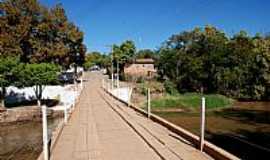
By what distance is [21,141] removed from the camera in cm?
2222

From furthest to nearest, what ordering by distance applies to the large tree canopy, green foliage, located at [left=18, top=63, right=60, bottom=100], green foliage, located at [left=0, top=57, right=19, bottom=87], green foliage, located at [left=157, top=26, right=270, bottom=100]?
green foliage, located at [left=157, top=26, right=270, bottom=100]
the large tree canopy
green foliage, located at [left=18, top=63, right=60, bottom=100]
green foliage, located at [left=0, top=57, right=19, bottom=87]

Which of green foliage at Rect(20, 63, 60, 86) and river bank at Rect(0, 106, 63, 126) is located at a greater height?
green foliage at Rect(20, 63, 60, 86)

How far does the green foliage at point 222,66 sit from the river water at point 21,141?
27.0m

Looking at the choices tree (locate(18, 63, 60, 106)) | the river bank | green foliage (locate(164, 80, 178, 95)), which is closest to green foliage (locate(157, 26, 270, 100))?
green foliage (locate(164, 80, 178, 95))

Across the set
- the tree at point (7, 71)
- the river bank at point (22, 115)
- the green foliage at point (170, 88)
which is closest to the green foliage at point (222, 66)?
the green foliage at point (170, 88)

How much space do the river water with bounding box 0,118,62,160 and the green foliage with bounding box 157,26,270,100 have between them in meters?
27.0

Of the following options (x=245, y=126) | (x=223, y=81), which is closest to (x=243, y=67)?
(x=223, y=81)

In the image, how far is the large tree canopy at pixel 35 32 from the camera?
4194 centimetres

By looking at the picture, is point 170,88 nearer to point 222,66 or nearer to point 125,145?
point 222,66

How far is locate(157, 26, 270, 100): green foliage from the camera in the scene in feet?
153

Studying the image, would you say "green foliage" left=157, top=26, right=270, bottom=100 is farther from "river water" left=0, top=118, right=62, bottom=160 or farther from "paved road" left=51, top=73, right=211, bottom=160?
"paved road" left=51, top=73, right=211, bottom=160

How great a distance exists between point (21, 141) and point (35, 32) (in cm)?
2688

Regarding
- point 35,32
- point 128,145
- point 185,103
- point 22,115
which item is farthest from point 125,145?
point 35,32

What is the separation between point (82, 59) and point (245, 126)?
117 ft
